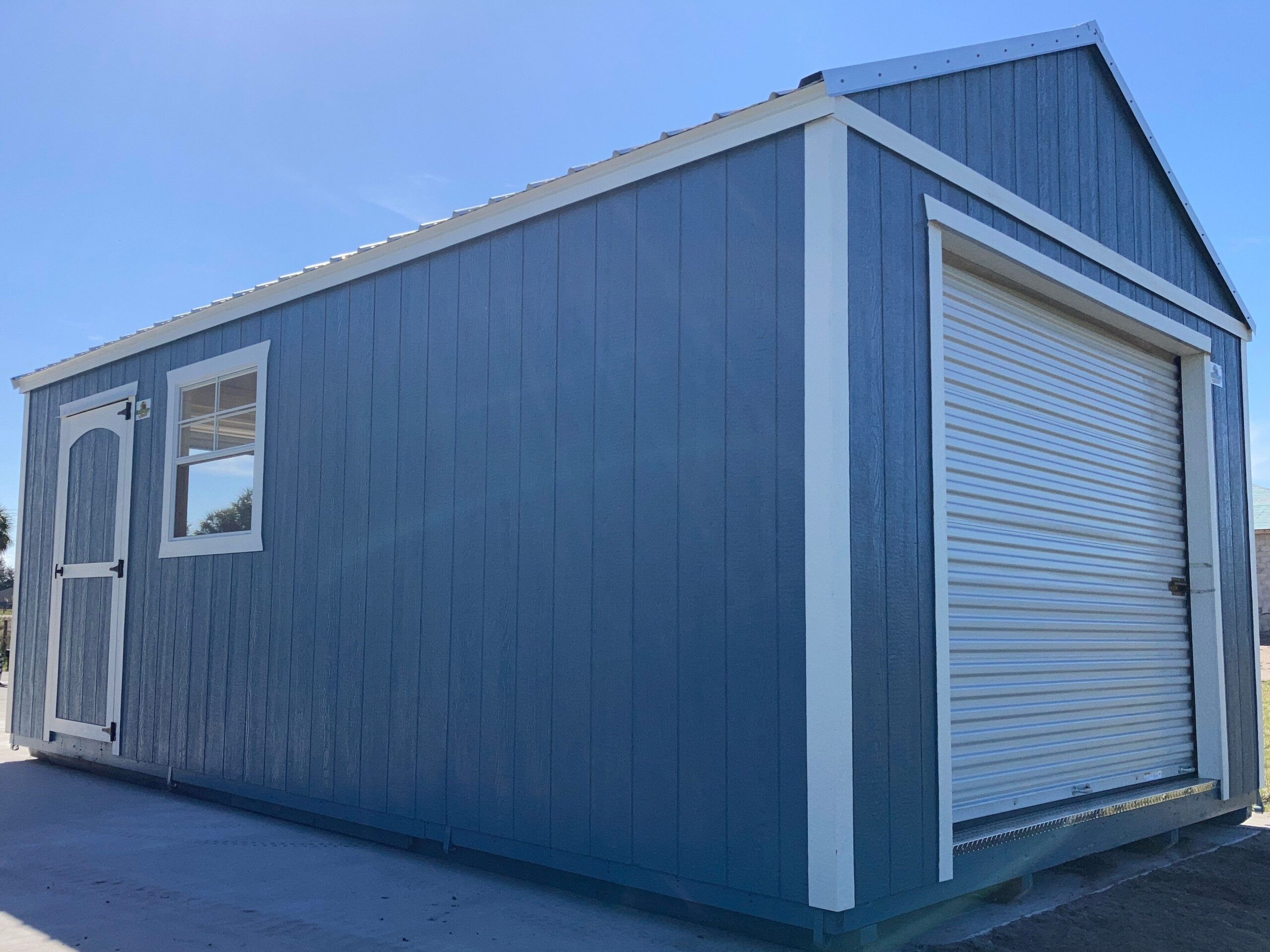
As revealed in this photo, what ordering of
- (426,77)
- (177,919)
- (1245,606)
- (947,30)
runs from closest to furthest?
1. (177,919)
2. (947,30)
3. (1245,606)
4. (426,77)

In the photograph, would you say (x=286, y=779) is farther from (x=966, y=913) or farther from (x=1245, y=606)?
(x=1245, y=606)

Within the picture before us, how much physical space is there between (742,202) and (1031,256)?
5.08 ft

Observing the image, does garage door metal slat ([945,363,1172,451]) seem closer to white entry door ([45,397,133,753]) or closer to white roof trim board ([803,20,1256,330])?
white roof trim board ([803,20,1256,330])

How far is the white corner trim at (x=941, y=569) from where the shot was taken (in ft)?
12.2

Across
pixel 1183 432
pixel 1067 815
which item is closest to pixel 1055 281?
pixel 1183 432

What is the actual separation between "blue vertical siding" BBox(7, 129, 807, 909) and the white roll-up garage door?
98cm

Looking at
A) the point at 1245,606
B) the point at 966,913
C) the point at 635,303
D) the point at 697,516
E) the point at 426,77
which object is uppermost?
the point at 426,77

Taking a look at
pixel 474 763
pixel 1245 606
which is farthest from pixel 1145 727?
pixel 474 763

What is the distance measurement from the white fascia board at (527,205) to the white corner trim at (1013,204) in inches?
9.5

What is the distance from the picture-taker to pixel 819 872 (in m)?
3.28

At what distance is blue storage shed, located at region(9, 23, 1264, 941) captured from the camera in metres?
3.55

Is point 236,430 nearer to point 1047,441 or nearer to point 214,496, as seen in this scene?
point 214,496

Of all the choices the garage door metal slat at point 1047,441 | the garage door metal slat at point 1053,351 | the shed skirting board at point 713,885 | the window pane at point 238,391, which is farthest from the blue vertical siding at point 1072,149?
the window pane at point 238,391

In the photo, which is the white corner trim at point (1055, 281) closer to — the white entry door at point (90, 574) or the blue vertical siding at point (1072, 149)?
the blue vertical siding at point (1072, 149)
